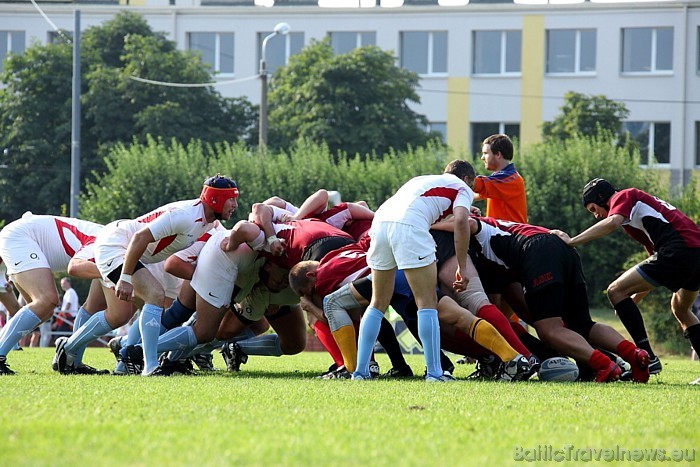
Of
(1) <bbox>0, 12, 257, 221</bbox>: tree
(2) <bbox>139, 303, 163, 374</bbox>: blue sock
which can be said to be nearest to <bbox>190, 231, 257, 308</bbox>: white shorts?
(2) <bbox>139, 303, 163, 374</bbox>: blue sock

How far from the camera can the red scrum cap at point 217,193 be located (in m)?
10.1

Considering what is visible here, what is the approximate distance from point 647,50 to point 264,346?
38306mm

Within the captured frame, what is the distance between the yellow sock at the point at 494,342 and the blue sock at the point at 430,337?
1.24ft

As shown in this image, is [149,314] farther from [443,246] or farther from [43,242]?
[443,246]

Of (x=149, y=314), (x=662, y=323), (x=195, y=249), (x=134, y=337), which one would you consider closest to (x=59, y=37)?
(x=662, y=323)

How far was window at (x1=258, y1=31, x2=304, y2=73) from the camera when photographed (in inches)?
1939

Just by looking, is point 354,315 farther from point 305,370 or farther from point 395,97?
point 395,97

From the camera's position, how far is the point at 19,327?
10.7 meters

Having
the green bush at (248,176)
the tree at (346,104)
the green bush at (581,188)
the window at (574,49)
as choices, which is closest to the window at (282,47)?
the tree at (346,104)

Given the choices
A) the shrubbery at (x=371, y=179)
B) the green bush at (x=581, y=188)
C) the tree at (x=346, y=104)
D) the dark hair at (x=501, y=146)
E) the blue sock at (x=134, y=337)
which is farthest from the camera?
the tree at (x=346, y=104)

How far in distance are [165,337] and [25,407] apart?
12.9 ft

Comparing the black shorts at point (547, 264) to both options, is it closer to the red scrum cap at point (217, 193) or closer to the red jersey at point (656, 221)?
the red jersey at point (656, 221)

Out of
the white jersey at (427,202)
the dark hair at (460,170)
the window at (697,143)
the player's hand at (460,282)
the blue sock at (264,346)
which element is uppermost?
the window at (697,143)

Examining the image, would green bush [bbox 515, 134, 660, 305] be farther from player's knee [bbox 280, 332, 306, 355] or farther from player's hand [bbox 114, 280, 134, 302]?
player's hand [bbox 114, 280, 134, 302]
